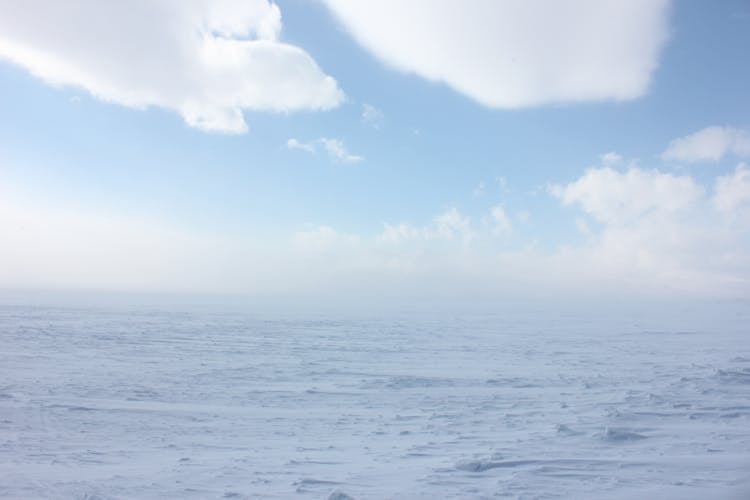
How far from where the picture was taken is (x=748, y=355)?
15398mm

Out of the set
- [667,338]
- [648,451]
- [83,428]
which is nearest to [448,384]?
[648,451]

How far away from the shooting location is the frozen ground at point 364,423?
5246mm

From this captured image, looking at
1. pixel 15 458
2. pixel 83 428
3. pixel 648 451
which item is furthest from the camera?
pixel 83 428

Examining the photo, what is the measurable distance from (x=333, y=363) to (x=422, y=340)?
7318 mm

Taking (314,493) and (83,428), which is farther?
(83,428)

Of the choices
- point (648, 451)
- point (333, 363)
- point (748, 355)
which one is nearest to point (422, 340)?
point (333, 363)

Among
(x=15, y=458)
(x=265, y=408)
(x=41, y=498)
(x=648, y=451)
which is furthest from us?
(x=265, y=408)

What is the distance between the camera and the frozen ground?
207 inches

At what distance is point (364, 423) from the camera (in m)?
7.87

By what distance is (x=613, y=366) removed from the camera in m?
13.4

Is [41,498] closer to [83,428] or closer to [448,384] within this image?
[83,428]

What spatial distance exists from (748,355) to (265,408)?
16.2 meters

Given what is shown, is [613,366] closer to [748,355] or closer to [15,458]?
[748,355]

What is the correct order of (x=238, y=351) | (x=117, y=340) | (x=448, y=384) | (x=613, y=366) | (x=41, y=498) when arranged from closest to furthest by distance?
(x=41, y=498)
(x=448, y=384)
(x=613, y=366)
(x=238, y=351)
(x=117, y=340)
